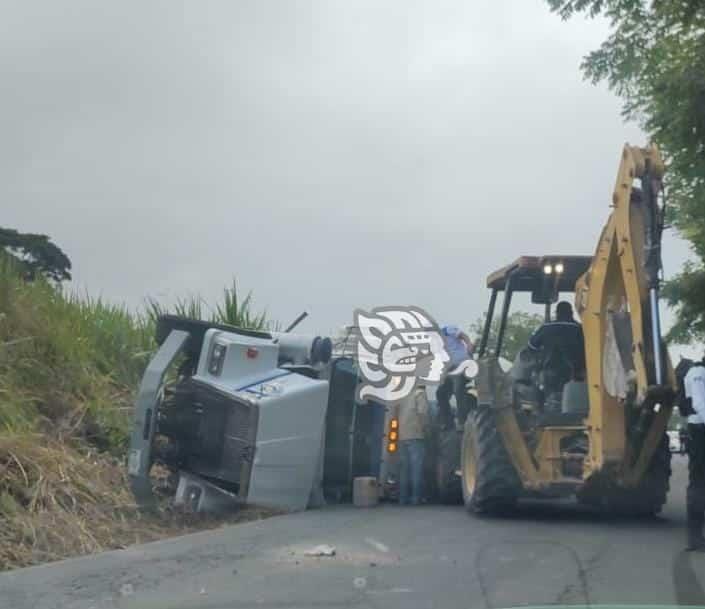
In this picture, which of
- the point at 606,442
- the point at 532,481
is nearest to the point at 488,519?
the point at 532,481

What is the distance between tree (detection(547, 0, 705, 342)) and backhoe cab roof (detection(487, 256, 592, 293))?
1.36 m

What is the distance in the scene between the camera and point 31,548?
36.4 ft

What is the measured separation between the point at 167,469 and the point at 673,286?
7746 millimetres

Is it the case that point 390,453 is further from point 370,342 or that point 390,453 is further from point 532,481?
point 532,481

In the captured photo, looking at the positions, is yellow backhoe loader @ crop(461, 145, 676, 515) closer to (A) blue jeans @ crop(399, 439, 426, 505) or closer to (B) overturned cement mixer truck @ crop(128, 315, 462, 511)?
(A) blue jeans @ crop(399, 439, 426, 505)

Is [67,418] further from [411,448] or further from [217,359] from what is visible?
[411,448]

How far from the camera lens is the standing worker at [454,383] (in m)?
14.7

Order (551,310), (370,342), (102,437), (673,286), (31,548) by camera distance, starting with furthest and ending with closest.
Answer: (673,286)
(370,342)
(102,437)
(551,310)
(31,548)

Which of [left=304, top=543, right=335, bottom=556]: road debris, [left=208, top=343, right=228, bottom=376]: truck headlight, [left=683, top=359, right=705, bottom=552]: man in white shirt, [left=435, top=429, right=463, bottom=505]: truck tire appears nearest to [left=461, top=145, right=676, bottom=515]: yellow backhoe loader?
[left=683, top=359, right=705, bottom=552]: man in white shirt

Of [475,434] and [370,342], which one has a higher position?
[370,342]

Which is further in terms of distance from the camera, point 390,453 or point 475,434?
point 390,453

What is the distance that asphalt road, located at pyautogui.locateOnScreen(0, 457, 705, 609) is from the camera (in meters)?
8.87

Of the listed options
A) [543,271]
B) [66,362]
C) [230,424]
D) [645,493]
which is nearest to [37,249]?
[66,362]

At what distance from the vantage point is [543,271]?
13.3 meters
